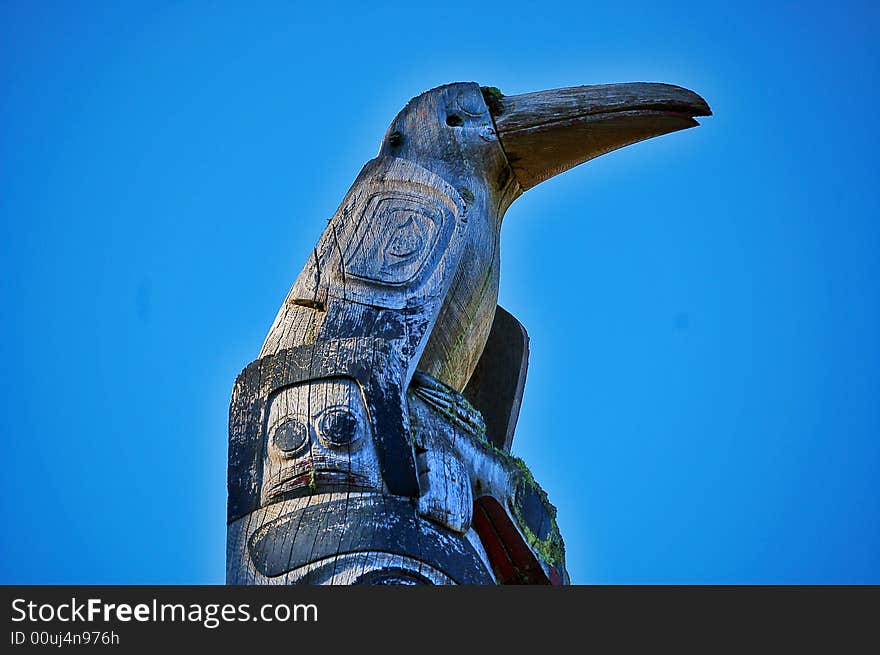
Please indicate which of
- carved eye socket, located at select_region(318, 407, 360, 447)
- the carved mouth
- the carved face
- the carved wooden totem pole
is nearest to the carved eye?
the carved wooden totem pole

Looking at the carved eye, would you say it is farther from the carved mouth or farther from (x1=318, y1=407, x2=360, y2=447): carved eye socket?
the carved mouth

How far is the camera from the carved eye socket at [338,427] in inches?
180

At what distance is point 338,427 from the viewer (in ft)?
15.1

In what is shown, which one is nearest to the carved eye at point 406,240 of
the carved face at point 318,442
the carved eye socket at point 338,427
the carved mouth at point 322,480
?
the carved face at point 318,442

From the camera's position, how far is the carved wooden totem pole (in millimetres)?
4426

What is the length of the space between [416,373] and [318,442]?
0.71 m

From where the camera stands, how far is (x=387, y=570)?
4.25 m

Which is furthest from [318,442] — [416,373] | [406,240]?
[406,240]

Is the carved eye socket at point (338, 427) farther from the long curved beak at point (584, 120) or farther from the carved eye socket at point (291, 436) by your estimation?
the long curved beak at point (584, 120)

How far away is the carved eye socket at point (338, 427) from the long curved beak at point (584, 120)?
1.86m

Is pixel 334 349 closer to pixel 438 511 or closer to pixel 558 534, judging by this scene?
pixel 438 511

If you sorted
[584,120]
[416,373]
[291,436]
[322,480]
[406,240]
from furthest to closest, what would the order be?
[584,120], [406,240], [416,373], [291,436], [322,480]

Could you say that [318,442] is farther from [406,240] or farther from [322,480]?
[406,240]

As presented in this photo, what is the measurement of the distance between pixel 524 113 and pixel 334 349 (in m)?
1.76
